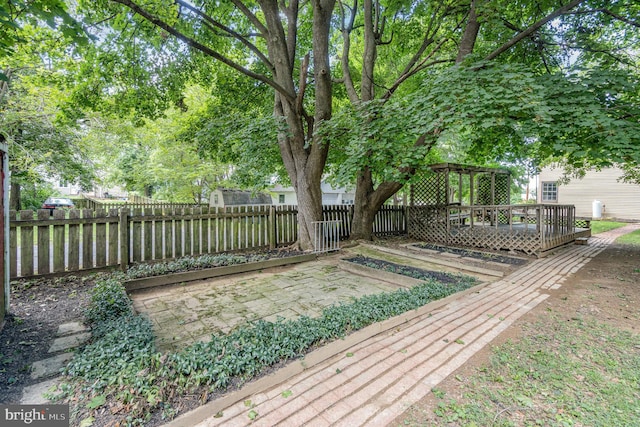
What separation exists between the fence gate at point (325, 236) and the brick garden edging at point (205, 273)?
84 centimetres

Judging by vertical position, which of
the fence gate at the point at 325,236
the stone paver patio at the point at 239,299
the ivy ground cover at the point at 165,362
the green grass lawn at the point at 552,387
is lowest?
the green grass lawn at the point at 552,387

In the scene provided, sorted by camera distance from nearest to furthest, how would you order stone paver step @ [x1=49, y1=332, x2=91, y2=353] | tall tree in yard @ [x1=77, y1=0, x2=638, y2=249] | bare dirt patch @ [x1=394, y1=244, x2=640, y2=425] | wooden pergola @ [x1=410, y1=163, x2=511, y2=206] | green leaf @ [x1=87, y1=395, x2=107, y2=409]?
green leaf @ [x1=87, y1=395, x2=107, y2=409] < bare dirt patch @ [x1=394, y1=244, x2=640, y2=425] < stone paver step @ [x1=49, y1=332, x2=91, y2=353] < tall tree in yard @ [x1=77, y1=0, x2=638, y2=249] < wooden pergola @ [x1=410, y1=163, x2=511, y2=206]

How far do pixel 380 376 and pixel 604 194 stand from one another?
23.8 metres

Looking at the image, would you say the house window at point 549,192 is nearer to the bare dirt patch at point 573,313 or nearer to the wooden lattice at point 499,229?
the wooden lattice at point 499,229

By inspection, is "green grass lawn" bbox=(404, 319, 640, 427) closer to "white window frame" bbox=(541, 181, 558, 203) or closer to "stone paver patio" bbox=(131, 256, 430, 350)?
"stone paver patio" bbox=(131, 256, 430, 350)

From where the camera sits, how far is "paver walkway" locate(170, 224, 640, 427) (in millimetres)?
1788

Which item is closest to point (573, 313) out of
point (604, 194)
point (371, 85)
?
point (371, 85)

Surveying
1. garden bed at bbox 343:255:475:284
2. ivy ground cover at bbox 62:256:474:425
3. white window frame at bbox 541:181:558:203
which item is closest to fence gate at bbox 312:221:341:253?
garden bed at bbox 343:255:475:284

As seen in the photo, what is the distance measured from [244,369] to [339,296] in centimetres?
236

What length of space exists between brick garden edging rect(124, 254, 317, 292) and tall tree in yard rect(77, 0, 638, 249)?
1466 millimetres

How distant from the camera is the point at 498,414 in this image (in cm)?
189

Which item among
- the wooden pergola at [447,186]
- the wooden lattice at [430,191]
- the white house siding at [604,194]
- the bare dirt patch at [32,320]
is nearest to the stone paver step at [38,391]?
the bare dirt patch at [32,320]

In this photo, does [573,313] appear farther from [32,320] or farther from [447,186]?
[32,320]

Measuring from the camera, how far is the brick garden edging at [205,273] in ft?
14.3
